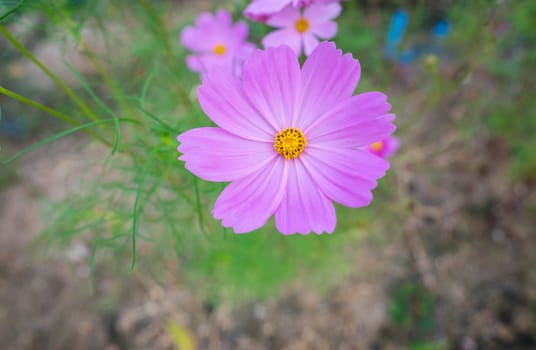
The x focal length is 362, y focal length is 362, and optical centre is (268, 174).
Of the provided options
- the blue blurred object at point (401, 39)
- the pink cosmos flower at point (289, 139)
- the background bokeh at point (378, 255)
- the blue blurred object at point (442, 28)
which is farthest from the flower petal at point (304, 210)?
the blue blurred object at point (442, 28)

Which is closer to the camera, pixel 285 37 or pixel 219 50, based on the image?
pixel 285 37

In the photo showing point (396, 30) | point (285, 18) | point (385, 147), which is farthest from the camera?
point (396, 30)

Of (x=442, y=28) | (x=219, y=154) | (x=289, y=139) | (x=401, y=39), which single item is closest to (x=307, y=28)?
(x=289, y=139)

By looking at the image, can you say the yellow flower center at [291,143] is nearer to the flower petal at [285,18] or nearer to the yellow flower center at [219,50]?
the flower petal at [285,18]

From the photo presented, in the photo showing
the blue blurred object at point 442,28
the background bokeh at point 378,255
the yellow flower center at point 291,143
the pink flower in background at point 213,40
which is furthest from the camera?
the blue blurred object at point 442,28

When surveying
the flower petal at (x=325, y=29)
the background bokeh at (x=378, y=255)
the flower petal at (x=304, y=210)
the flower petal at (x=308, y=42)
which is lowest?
the background bokeh at (x=378, y=255)

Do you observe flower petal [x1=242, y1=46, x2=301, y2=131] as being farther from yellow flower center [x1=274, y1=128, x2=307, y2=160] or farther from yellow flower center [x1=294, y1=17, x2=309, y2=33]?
yellow flower center [x1=294, y1=17, x2=309, y2=33]

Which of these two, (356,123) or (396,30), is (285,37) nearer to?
(356,123)

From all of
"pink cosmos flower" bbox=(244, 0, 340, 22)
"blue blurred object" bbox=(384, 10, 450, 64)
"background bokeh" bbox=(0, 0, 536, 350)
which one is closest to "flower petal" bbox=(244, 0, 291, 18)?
"pink cosmos flower" bbox=(244, 0, 340, 22)
